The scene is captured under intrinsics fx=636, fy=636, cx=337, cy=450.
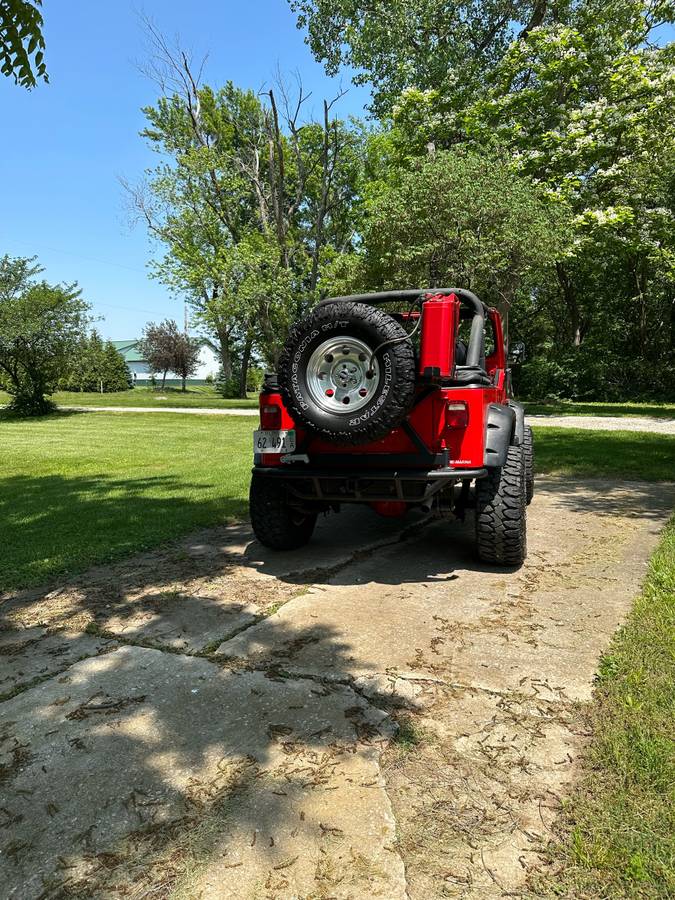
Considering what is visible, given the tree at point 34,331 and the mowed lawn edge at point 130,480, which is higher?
the tree at point 34,331

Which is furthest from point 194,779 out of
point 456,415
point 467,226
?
point 467,226

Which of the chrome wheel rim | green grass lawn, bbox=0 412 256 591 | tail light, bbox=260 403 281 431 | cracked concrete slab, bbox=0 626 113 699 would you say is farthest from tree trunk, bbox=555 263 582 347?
cracked concrete slab, bbox=0 626 113 699

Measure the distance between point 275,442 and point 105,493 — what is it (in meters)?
4.06

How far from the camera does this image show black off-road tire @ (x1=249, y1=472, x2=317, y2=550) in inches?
191

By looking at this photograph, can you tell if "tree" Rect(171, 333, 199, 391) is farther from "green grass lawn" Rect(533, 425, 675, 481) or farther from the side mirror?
the side mirror

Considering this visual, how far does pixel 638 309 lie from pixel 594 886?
28388 millimetres

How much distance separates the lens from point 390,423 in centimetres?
386

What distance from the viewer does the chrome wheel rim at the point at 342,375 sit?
12.9ft

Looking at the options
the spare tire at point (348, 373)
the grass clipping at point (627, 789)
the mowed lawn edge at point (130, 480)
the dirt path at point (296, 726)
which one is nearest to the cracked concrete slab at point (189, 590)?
the dirt path at point (296, 726)

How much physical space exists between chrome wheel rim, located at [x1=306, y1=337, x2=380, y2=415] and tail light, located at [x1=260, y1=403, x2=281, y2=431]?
0.52 m

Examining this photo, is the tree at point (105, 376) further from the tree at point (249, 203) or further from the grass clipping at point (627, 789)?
the grass clipping at point (627, 789)

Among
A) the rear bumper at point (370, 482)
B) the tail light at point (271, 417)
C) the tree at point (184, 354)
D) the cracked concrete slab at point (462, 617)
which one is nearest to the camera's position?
the cracked concrete slab at point (462, 617)

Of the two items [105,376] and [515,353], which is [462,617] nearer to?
[515,353]

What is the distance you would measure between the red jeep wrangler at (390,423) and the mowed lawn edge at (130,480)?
68.0 inches
